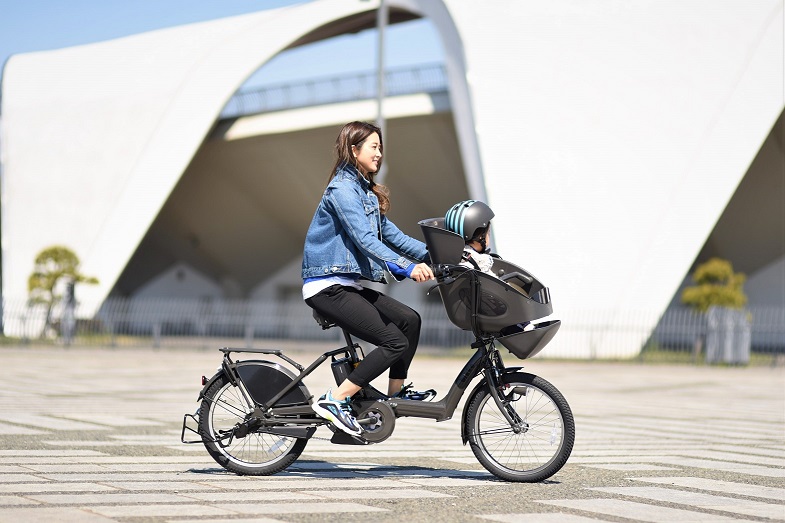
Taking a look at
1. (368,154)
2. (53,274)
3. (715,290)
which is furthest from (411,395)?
(53,274)

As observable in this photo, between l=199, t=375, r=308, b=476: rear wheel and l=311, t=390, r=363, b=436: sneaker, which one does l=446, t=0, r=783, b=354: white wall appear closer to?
l=199, t=375, r=308, b=476: rear wheel

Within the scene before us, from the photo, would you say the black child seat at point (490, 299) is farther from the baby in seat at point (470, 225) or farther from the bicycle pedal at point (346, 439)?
the bicycle pedal at point (346, 439)

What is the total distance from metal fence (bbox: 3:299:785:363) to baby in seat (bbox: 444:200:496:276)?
17.7m

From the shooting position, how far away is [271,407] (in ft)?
19.4

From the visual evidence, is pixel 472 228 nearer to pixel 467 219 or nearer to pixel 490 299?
pixel 467 219

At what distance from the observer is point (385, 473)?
20.0ft

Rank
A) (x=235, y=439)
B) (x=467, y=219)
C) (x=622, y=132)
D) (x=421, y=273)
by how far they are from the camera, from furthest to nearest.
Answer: (x=622, y=132)
(x=235, y=439)
(x=467, y=219)
(x=421, y=273)

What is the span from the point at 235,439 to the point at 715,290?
2012cm

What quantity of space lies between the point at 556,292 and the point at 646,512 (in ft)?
66.2

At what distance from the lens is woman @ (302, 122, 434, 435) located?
5.70m

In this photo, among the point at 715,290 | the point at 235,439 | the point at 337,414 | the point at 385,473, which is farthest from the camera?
the point at 715,290

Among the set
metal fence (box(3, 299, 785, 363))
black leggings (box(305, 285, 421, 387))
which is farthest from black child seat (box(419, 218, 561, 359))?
metal fence (box(3, 299, 785, 363))

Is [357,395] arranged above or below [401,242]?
below

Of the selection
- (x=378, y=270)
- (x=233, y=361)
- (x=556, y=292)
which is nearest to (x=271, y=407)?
(x=233, y=361)
